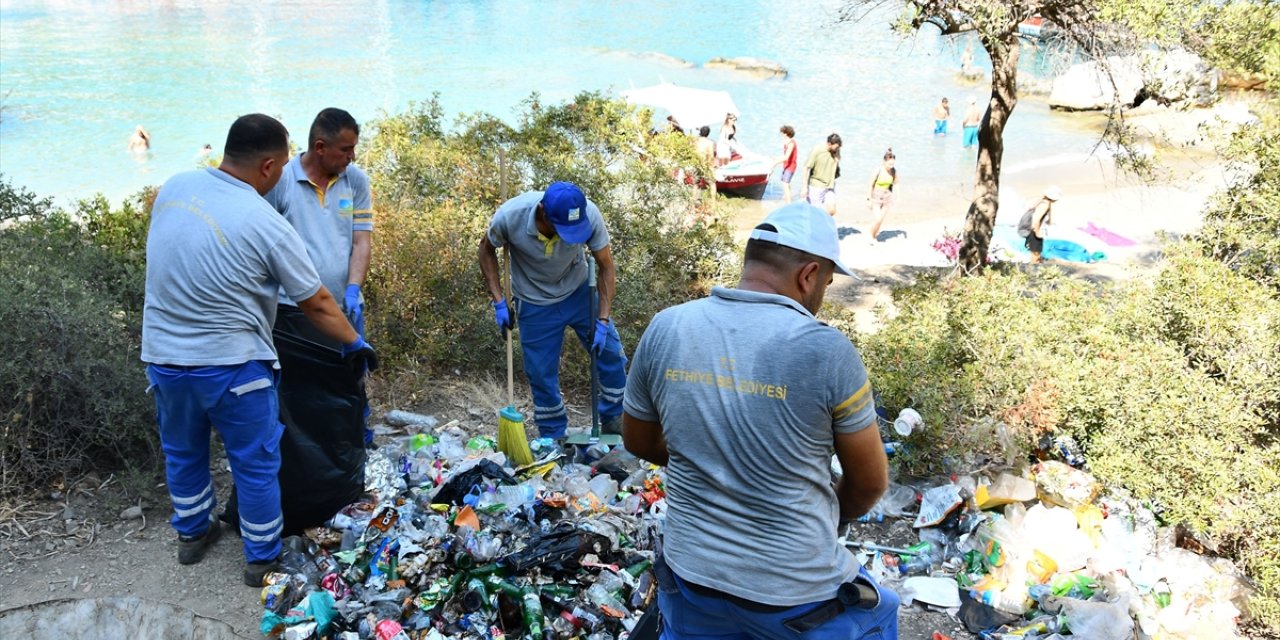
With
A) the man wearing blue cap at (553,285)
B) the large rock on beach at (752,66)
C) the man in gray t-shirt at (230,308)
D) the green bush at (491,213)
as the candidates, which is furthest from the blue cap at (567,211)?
the large rock on beach at (752,66)

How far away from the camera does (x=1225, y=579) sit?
394cm

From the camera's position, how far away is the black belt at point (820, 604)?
2.12 metres

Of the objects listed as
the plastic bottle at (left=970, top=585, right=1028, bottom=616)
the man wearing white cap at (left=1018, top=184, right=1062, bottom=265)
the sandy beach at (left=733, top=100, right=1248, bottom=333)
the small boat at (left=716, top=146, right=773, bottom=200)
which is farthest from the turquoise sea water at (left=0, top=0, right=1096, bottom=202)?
the plastic bottle at (left=970, top=585, right=1028, bottom=616)

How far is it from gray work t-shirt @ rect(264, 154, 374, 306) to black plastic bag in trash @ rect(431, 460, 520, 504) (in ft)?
3.49

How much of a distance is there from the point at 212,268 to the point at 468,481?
157 cm

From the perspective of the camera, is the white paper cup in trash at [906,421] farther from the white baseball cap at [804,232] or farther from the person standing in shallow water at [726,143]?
the person standing in shallow water at [726,143]

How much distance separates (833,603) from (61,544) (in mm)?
3531

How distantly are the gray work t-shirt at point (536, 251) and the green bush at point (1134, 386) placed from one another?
1870mm

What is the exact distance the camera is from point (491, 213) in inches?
282

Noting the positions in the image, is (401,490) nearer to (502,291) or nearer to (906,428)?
(502,291)

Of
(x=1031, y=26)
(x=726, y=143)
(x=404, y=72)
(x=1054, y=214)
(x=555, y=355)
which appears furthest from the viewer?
(x=404, y=72)

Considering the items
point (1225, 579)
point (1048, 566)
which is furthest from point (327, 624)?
point (1225, 579)

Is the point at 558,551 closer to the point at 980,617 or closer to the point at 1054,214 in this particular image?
the point at 980,617

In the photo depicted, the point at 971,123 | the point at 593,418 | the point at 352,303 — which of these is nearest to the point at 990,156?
the point at 593,418
